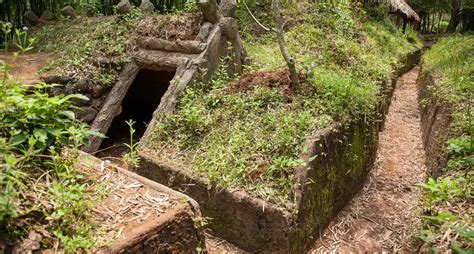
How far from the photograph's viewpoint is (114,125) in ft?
21.3

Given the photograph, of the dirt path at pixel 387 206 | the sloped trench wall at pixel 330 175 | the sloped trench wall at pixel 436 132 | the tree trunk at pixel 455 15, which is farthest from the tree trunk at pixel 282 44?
the tree trunk at pixel 455 15

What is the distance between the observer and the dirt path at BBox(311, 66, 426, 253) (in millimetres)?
3712

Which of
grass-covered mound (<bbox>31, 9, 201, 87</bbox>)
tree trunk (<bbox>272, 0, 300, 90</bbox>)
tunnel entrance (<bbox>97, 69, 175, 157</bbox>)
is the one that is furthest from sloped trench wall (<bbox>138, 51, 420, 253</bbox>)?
tunnel entrance (<bbox>97, 69, 175, 157</bbox>)

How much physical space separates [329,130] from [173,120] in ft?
6.16

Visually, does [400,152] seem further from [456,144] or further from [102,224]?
[102,224]

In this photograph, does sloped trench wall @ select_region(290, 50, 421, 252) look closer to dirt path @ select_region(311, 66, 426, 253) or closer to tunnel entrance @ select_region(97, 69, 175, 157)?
dirt path @ select_region(311, 66, 426, 253)

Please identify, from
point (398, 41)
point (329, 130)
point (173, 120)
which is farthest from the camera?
point (398, 41)

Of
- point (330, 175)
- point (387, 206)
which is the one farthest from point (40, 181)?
point (387, 206)

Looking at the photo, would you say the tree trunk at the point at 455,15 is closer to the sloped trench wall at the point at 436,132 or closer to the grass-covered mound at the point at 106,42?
the sloped trench wall at the point at 436,132

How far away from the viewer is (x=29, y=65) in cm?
566

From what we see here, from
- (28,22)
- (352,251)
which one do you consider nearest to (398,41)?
(352,251)

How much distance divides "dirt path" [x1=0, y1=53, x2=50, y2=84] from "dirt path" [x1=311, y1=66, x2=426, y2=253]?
15.4ft

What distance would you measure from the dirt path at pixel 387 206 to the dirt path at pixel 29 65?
4.70 metres

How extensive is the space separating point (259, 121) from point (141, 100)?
3.60m
